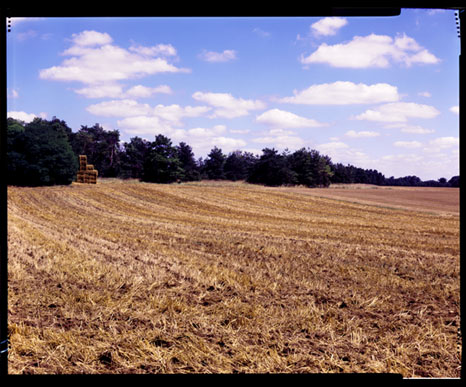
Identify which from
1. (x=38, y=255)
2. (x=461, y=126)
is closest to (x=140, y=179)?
(x=38, y=255)

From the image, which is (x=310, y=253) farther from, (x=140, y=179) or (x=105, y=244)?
(x=140, y=179)

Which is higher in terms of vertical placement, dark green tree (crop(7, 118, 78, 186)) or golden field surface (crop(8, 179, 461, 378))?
dark green tree (crop(7, 118, 78, 186))

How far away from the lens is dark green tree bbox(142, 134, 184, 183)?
18172 mm

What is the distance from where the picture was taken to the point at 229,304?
4738mm

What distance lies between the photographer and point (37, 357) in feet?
10.6

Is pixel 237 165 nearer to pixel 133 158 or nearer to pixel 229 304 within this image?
pixel 133 158

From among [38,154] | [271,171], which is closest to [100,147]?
[38,154]

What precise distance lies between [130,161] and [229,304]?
635 inches

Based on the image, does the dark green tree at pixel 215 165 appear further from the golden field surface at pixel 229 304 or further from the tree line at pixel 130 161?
the golden field surface at pixel 229 304

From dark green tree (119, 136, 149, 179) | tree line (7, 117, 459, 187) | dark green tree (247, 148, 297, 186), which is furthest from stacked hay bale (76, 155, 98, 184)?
dark green tree (247, 148, 297, 186)

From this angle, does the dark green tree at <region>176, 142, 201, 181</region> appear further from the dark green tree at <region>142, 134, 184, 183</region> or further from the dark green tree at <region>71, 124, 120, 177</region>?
the dark green tree at <region>71, 124, 120, 177</region>

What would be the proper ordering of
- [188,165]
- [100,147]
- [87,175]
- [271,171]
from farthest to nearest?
1. [271,171]
2. [87,175]
3. [188,165]
4. [100,147]

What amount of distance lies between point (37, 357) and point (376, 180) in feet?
146

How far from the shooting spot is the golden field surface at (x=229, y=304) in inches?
130
